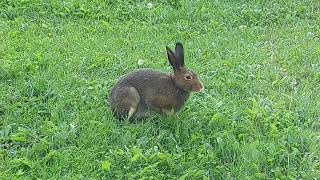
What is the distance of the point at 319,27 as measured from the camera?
8.01m

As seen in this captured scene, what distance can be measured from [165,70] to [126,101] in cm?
131

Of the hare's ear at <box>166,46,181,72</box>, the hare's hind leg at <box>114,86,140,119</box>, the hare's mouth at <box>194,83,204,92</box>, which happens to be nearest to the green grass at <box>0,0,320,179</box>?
the hare's hind leg at <box>114,86,140,119</box>

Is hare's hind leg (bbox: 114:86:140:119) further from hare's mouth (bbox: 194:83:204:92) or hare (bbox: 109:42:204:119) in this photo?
hare's mouth (bbox: 194:83:204:92)

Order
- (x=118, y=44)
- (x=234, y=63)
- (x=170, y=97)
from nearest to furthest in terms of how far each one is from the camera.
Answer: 1. (x=170, y=97)
2. (x=234, y=63)
3. (x=118, y=44)

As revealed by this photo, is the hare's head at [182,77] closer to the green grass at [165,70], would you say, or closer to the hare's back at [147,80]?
the hare's back at [147,80]

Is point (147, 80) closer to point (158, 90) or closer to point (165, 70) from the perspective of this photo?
point (158, 90)

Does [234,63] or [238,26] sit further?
[238,26]

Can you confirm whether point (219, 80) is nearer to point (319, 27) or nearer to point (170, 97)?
point (170, 97)

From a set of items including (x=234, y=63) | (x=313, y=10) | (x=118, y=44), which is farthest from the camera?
(x=313, y=10)

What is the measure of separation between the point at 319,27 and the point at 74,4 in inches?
132

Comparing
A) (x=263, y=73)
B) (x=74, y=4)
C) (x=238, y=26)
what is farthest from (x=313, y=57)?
(x=74, y=4)

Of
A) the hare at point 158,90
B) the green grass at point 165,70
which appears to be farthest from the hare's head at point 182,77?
the green grass at point 165,70

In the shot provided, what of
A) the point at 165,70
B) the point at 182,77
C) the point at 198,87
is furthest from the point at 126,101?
the point at 165,70

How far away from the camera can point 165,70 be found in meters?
6.54
